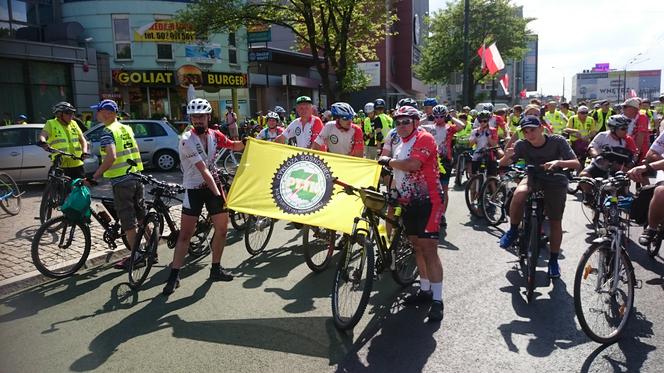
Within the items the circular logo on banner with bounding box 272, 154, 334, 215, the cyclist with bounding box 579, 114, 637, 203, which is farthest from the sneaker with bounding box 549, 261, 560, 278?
the circular logo on banner with bounding box 272, 154, 334, 215

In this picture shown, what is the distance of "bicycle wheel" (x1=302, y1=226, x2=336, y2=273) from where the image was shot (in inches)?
232

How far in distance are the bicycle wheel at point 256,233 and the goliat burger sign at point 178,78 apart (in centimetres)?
2050

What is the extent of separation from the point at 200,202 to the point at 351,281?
2.11 meters

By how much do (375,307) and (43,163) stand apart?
9.90 m

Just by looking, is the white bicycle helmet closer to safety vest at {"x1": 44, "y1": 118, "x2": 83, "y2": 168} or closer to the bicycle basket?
the bicycle basket

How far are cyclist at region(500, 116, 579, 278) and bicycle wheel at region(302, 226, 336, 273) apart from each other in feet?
7.00

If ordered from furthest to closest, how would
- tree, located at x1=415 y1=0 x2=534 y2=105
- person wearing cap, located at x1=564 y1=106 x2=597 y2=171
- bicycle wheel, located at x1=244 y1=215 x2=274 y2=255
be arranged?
tree, located at x1=415 y1=0 x2=534 y2=105, person wearing cap, located at x1=564 y1=106 x2=597 y2=171, bicycle wheel, located at x1=244 y1=215 x2=274 y2=255

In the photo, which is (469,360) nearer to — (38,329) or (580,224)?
(38,329)

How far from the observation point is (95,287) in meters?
5.59

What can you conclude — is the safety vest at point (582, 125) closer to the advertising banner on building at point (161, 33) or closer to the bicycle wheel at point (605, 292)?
the bicycle wheel at point (605, 292)

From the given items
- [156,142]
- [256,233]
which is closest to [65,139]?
[256,233]

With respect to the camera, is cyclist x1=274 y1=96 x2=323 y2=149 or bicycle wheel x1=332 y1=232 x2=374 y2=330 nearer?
bicycle wheel x1=332 y1=232 x2=374 y2=330

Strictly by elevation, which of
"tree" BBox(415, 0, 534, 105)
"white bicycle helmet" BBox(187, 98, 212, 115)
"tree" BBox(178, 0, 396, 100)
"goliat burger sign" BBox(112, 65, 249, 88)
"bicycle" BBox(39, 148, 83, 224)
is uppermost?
"tree" BBox(415, 0, 534, 105)

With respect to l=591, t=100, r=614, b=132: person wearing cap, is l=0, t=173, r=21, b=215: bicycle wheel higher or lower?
lower
